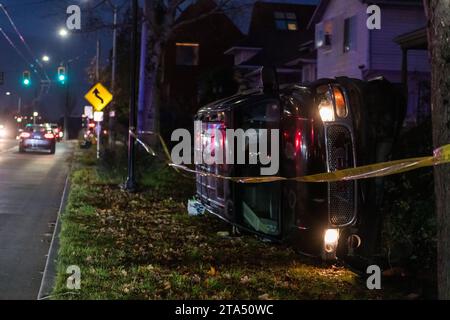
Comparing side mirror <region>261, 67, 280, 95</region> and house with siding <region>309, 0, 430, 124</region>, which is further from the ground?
house with siding <region>309, 0, 430, 124</region>

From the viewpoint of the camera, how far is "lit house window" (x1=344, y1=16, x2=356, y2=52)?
2409 cm

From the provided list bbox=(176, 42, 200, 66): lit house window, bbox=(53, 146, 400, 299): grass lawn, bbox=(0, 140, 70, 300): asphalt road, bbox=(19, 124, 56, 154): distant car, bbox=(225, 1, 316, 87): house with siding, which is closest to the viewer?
bbox=(53, 146, 400, 299): grass lawn

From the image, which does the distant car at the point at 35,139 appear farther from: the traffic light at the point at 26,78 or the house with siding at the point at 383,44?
the house with siding at the point at 383,44

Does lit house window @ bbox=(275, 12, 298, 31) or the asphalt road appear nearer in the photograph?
the asphalt road

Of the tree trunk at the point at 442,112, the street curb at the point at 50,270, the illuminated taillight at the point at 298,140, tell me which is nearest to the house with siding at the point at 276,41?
the street curb at the point at 50,270

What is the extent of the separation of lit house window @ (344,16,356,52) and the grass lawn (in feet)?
49.4

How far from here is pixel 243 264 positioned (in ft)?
23.6

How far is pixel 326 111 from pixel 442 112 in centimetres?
182

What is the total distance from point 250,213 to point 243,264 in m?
0.73

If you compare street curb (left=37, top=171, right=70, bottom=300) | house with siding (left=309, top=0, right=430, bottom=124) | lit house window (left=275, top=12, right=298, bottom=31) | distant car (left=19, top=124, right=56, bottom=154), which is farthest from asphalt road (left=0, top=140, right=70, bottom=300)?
lit house window (left=275, top=12, right=298, bottom=31)

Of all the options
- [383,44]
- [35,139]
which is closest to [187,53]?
[35,139]

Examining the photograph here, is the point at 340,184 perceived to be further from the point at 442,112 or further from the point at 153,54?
the point at 153,54

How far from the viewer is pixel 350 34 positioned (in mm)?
24609

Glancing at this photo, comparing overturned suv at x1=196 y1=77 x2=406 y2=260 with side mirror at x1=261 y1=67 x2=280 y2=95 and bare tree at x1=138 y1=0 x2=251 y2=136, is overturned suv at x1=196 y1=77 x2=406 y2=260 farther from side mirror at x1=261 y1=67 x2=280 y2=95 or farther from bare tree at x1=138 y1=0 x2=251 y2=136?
bare tree at x1=138 y1=0 x2=251 y2=136
